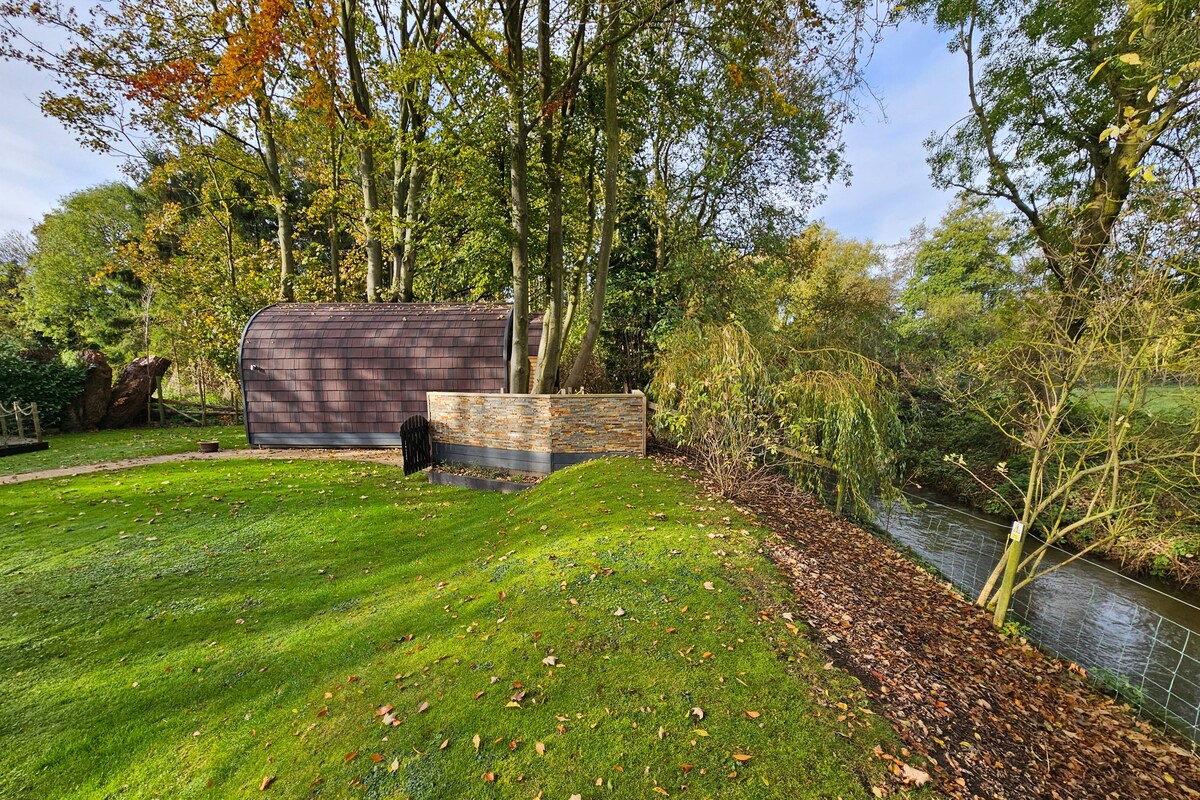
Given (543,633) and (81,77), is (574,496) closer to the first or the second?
(543,633)

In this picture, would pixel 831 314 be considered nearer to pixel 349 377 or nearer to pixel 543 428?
pixel 543 428

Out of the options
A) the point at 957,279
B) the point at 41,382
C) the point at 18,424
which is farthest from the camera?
the point at 957,279

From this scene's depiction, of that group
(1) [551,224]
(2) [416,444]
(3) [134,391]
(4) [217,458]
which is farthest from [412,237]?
(3) [134,391]

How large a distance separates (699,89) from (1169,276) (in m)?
8.06

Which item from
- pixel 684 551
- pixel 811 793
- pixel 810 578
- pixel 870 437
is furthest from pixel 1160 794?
pixel 870 437

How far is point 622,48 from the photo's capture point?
9211mm

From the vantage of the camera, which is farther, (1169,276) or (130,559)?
(130,559)

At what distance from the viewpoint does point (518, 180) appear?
8414 millimetres

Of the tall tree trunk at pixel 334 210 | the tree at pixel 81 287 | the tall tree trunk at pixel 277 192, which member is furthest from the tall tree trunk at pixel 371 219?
the tree at pixel 81 287

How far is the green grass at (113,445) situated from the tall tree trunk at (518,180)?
8305mm

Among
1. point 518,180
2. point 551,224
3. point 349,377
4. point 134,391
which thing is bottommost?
point 134,391

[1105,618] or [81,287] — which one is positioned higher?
[81,287]

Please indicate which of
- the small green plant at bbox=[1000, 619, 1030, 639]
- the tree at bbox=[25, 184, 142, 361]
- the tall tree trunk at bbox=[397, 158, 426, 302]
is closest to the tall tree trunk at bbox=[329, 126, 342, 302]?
the tall tree trunk at bbox=[397, 158, 426, 302]

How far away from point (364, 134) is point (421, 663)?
10832 millimetres
